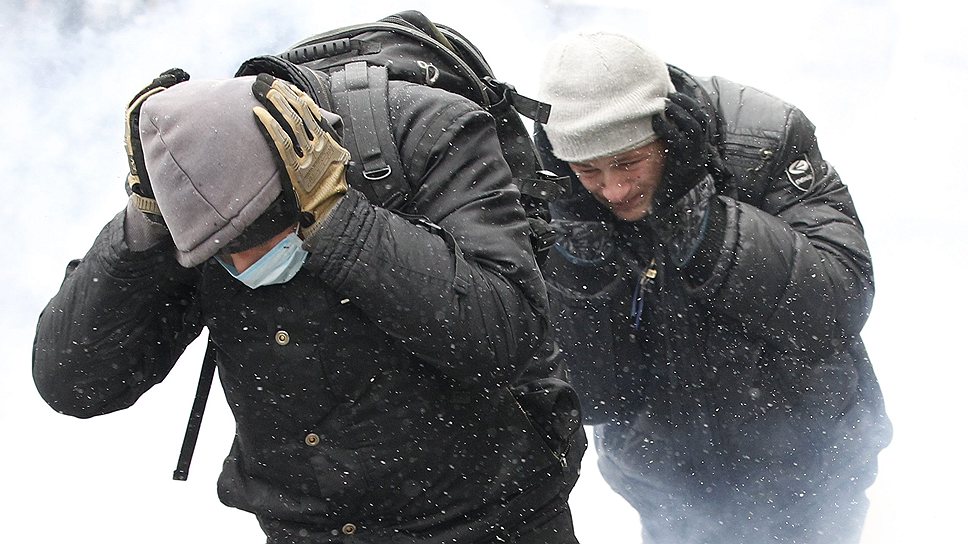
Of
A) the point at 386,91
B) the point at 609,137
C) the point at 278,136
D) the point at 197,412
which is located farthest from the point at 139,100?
the point at 609,137

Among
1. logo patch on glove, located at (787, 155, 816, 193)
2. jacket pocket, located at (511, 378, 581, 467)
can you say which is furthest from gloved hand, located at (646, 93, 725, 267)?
jacket pocket, located at (511, 378, 581, 467)

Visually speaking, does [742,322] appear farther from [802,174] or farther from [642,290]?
[802,174]

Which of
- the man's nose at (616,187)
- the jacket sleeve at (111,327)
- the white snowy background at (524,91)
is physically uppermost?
the jacket sleeve at (111,327)

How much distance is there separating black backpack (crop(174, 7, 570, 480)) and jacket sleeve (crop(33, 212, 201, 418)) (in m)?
0.09

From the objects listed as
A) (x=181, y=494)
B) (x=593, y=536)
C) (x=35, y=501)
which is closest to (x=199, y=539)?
(x=181, y=494)

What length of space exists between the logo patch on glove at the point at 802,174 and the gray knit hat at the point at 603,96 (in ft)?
0.99

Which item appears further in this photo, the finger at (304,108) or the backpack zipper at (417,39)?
the backpack zipper at (417,39)

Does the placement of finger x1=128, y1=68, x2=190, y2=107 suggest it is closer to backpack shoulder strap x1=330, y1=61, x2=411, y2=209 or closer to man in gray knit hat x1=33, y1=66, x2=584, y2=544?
man in gray knit hat x1=33, y1=66, x2=584, y2=544

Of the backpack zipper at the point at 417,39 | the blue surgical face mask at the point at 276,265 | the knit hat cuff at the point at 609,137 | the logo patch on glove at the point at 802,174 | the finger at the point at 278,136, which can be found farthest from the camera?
the logo patch on glove at the point at 802,174

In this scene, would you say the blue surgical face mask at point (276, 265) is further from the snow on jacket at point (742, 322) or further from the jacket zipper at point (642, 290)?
the jacket zipper at point (642, 290)

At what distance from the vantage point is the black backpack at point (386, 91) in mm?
1701

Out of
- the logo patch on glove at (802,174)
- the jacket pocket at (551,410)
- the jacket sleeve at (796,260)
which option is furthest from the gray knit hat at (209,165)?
the logo patch on glove at (802,174)

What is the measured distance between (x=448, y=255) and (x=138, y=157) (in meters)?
0.41

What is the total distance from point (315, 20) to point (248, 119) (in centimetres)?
405
